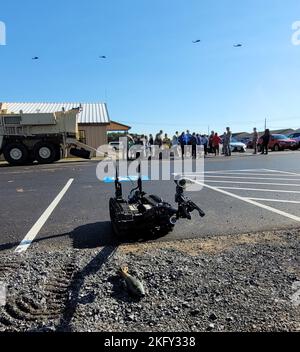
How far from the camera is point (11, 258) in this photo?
4.63 m

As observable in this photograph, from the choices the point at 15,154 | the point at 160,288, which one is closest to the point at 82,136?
the point at 15,154

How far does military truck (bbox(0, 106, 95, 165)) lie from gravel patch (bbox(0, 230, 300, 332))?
16.5m

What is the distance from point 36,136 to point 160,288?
1897 centimetres

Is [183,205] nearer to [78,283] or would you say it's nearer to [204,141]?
[78,283]

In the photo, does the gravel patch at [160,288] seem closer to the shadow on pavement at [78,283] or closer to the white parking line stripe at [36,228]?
the shadow on pavement at [78,283]

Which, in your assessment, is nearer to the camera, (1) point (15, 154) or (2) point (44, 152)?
(1) point (15, 154)

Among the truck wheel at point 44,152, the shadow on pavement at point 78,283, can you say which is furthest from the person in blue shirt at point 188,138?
the shadow on pavement at point 78,283

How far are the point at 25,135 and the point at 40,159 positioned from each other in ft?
5.10

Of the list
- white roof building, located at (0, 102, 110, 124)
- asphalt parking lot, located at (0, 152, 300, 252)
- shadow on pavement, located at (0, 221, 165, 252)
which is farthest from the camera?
white roof building, located at (0, 102, 110, 124)

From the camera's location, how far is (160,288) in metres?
3.69

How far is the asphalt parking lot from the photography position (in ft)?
18.7

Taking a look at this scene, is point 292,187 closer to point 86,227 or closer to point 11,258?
point 86,227

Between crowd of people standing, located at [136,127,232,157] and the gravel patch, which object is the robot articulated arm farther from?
crowd of people standing, located at [136,127,232,157]

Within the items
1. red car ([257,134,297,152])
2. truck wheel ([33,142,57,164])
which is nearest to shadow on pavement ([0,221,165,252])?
truck wheel ([33,142,57,164])
